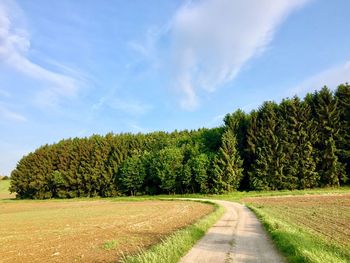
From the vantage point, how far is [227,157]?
76.2 meters

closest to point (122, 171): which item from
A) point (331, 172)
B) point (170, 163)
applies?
point (170, 163)

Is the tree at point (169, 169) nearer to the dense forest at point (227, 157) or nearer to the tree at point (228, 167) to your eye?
the dense forest at point (227, 157)

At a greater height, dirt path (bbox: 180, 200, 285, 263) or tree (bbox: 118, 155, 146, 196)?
tree (bbox: 118, 155, 146, 196)

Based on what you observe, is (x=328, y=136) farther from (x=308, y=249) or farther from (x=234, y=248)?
(x=308, y=249)

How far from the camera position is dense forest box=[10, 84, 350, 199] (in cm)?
7050

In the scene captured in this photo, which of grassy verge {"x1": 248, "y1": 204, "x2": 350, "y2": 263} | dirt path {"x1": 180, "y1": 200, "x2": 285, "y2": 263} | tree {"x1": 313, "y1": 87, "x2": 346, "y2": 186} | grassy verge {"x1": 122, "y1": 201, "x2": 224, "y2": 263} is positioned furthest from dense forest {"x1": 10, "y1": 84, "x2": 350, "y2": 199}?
grassy verge {"x1": 122, "y1": 201, "x2": 224, "y2": 263}

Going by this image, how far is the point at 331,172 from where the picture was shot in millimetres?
67938

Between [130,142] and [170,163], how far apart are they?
23096 mm

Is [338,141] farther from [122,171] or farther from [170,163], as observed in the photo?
[122,171]

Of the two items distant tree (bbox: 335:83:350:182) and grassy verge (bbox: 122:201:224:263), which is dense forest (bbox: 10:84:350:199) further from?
grassy verge (bbox: 122:201:224:263)

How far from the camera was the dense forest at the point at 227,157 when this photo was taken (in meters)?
70.5

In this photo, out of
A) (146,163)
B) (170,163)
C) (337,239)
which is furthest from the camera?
(146,163)

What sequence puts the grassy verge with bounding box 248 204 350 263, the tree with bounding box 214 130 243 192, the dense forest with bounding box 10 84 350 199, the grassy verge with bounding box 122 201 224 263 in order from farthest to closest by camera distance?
the tree with bounding box 214 130 243 192
the dense forest with bounding box 10 84 350 199
the grassy verge with bounding box 122 201 224 263
the grassy verge with bounding box 248 204 350 263

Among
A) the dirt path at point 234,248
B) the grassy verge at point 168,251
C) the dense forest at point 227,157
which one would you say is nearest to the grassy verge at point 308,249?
the dirt path at point 234,248
